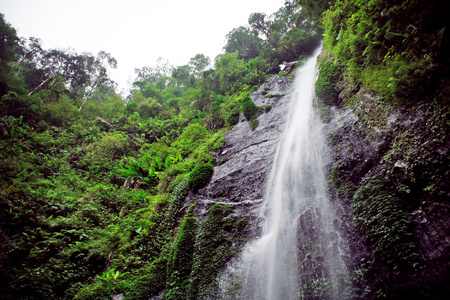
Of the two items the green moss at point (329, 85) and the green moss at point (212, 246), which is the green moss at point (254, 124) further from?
the green moss at point (212, 246)

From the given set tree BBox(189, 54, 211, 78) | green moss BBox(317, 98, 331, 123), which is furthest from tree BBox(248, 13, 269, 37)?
green moss BBox(317, 98, 331, 123)

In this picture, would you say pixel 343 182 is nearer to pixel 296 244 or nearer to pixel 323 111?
pixel 296 244

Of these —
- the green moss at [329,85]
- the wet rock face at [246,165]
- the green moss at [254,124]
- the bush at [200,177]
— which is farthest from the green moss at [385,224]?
the green moss at [254,124]

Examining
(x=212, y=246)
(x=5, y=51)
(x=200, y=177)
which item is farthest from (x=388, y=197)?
(x=5, y=51)

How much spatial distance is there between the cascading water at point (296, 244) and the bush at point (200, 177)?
280 cm

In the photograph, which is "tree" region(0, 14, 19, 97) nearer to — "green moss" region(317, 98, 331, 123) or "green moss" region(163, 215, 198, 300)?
"green moss" region(163, 215, 198, 300)

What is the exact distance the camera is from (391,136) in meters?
4.17

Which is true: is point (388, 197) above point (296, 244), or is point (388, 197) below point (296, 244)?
above

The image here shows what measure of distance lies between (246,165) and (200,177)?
1961 mm

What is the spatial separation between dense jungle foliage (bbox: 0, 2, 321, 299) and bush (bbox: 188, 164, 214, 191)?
0.04 meters

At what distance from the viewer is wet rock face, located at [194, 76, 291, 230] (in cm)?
647

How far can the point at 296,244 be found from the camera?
4.41 meters

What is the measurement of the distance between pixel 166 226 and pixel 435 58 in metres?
8.04

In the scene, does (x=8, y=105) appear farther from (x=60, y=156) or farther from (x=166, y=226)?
(x=166, y=226)
